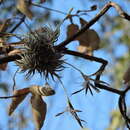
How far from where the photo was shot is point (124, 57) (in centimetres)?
303

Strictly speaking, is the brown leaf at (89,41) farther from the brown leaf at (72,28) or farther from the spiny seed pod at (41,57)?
the spiny seed pod at (41,57)

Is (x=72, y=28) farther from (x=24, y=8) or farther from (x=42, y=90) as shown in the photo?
(x=42, y=90)

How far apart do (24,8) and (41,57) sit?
210 millimetres

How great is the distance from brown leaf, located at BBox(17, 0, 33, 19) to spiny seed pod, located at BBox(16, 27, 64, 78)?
0.54 ft

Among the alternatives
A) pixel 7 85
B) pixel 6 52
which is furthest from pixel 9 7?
pixel 6 52

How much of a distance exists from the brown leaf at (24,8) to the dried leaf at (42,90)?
174 mm

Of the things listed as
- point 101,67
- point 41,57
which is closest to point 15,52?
point 41,57

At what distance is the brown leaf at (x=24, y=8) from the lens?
105cm

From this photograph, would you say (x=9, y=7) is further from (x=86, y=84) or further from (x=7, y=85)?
(x=86, y=84)

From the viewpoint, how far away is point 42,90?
3.02 ft

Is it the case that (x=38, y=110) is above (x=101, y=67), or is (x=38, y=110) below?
below

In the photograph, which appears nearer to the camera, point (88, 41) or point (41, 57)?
point (41, 57)

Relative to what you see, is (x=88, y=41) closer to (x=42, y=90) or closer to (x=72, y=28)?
(x=72, y=28)

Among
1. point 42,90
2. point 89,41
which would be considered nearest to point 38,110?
point 42,90
